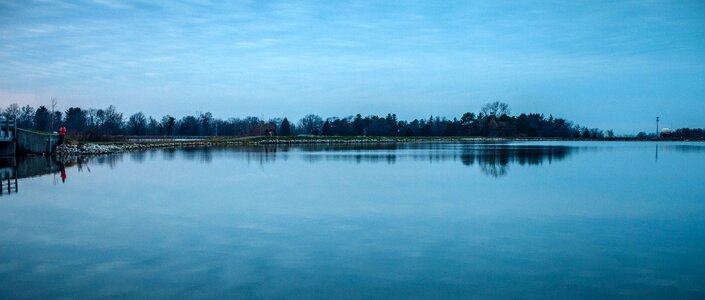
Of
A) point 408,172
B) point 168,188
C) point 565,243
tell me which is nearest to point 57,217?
point 168,188

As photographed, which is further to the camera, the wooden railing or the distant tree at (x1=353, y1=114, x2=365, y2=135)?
the distant tree at (x1=353, y1=114, x2=365, y2=135)

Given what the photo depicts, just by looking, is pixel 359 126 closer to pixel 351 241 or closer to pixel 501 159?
pixel 501 159

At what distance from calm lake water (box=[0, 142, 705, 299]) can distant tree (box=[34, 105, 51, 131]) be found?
8573cm

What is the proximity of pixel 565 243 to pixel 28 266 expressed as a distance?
6682mm

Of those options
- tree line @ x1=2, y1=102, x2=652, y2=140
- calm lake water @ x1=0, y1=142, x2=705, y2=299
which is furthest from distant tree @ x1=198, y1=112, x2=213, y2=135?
calm lake water @ x1=0, y1=142, x2=705, y2=299

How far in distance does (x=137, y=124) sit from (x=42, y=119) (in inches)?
586

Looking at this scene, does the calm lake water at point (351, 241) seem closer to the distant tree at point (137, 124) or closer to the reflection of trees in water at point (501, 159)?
the reflection of trees in water at point (501, 159)

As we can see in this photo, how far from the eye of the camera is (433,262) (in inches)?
258

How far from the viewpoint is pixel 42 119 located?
91.2m

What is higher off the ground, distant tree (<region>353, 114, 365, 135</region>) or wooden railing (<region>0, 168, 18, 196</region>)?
distant tree (<region>353, 114, 365, 135</region>)

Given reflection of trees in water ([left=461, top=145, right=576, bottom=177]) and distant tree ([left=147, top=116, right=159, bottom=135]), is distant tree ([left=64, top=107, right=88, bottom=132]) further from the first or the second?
reflection of trees in water ([left=461, top=145, right=576, bottom=177])

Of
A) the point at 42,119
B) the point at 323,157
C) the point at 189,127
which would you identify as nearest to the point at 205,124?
the point at 189,127

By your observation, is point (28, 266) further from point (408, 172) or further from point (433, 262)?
point (408, 172)

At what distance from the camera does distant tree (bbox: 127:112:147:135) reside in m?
94.2
